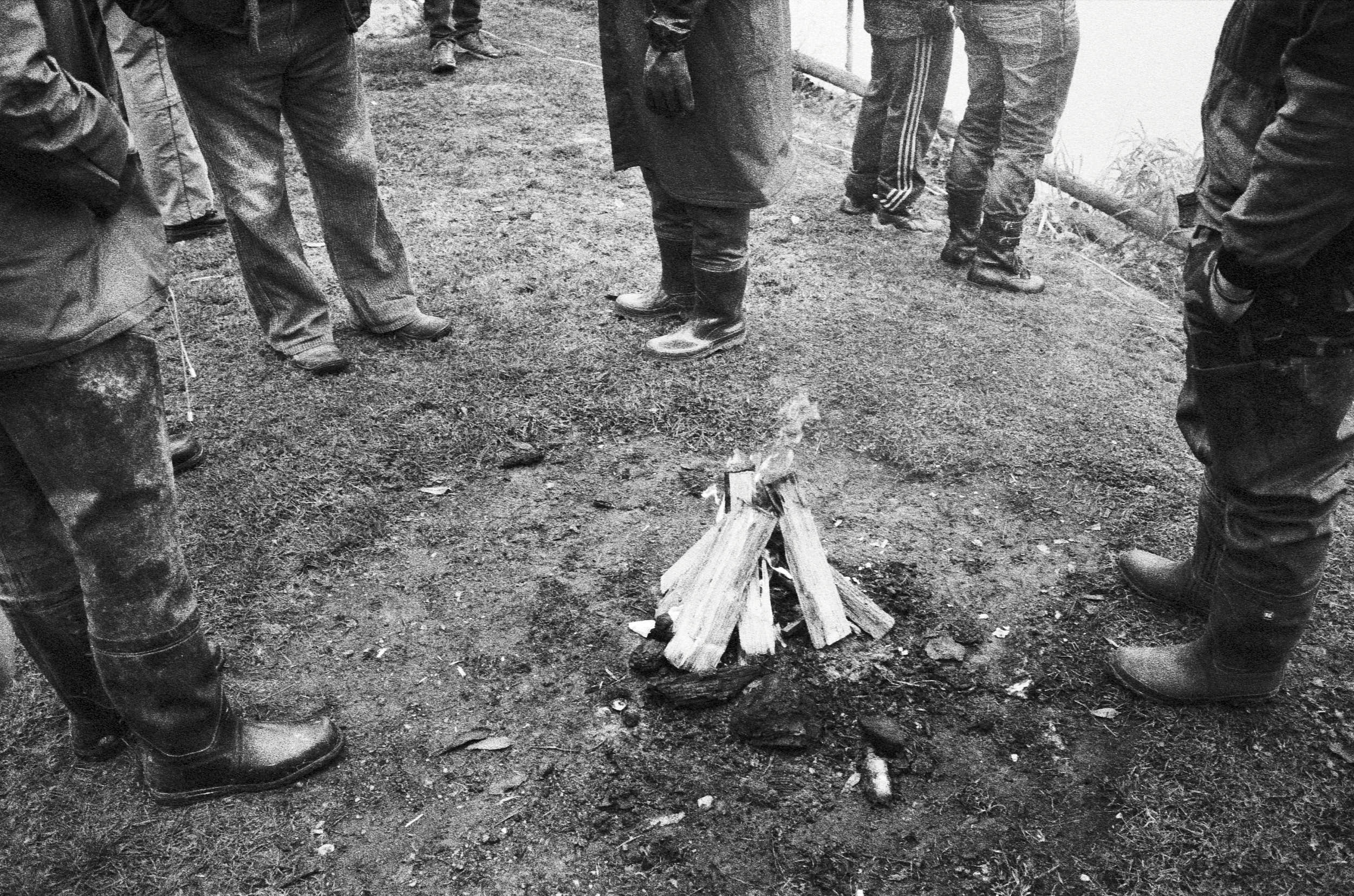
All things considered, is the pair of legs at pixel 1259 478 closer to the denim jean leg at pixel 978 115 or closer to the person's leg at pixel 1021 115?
the person's leg at pixel 1021 115

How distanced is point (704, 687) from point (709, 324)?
6.71 ft

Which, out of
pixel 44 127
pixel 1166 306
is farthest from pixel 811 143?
pixel 44 127

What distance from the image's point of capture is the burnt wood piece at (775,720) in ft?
7.73

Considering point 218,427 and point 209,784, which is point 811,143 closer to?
point 218,427

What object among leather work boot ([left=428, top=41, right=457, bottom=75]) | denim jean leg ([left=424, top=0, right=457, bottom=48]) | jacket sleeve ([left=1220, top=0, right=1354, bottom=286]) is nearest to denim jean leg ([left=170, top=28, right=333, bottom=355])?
jacket sleeve ([left=1220, top=0, right=1354, bottom=286])

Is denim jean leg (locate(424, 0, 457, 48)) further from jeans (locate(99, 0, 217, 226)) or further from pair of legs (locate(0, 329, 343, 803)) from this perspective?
pair of legs (locate(0, 329, 343, 803))

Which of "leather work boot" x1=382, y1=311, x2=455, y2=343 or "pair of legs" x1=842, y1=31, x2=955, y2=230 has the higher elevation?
"pair of legs" x1=842, y1=31, x2=955, y2=230

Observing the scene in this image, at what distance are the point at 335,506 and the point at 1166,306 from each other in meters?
4.17

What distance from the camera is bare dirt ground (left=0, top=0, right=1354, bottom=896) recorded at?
2.14m

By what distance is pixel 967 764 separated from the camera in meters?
2.34

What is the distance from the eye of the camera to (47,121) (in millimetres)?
1705

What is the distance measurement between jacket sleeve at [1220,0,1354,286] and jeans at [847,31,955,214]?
3396 mm

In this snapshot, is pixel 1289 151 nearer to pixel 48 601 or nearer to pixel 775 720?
pixel 775 720

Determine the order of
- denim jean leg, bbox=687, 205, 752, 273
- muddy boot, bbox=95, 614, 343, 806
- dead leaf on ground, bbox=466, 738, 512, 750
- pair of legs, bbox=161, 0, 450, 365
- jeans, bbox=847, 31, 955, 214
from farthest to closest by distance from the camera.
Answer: jeans, bbox=847, 31, 955, 214
denim jean leg, bbox=687, 205, 752, 273
pair of legs, bbox=161, 0, 450, 365
dead leaf on ground, bbox=466, 738, 512, 750
muddy boot, bbox=95, 614, 343, 806
